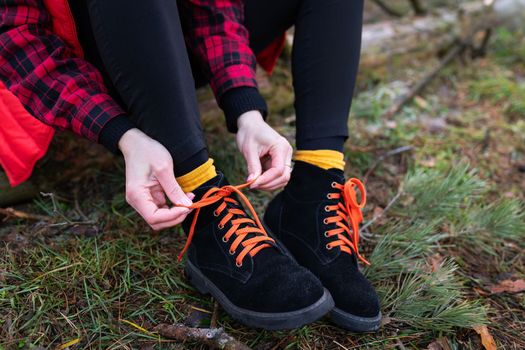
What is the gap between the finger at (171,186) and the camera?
1060 mm

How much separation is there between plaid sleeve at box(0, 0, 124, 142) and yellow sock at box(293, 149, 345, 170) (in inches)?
21.0

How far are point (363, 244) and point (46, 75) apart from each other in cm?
107

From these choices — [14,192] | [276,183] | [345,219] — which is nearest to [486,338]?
[345,219]

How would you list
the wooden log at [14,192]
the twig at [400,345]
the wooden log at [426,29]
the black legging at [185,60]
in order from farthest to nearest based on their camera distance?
1. the wooden log at [426,29]
2. the wooden log at [14,192]
3. the twig at [400,345]
4. the black legging at [185,60]

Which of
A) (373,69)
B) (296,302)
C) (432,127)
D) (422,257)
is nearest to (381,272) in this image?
(422,257)

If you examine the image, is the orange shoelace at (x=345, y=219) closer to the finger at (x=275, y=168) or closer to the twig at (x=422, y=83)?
the finger at (x=275, y=168)

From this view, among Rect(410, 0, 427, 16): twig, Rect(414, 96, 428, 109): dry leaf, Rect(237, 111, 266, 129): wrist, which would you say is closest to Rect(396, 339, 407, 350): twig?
Rect(237, 111, 266, 129): wrist

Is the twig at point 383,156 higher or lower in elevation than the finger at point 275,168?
lower

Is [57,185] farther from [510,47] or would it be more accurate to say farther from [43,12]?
[510,47]

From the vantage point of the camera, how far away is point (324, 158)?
1.31 m

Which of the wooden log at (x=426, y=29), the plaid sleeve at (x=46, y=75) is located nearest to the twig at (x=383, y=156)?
the wooden log at (x=426, y=29)

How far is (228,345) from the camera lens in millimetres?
1060

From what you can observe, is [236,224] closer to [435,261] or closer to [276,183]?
[276,183]

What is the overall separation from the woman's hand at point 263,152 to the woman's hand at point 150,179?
0.21 metres
